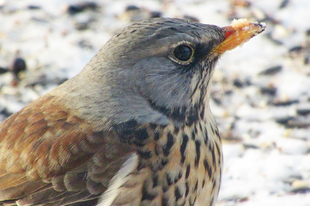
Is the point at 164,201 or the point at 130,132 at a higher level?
the point at 130,132

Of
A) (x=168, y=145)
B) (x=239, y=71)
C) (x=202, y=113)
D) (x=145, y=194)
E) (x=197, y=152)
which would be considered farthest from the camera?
(x=239, y=71)

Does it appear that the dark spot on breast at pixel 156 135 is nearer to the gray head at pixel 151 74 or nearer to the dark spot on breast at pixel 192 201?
the gray head at pixel 151 74

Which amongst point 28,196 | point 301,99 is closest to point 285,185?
point 301,99

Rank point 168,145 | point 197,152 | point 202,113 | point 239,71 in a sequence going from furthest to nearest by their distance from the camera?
point 239,71, point 202,113, point 197,152, point 168,145

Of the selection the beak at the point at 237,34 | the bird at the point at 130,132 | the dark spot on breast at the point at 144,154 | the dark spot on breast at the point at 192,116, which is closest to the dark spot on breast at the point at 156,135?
the bird at the point at 130,132

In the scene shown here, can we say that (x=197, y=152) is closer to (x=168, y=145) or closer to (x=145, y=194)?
(x=168, y=145)

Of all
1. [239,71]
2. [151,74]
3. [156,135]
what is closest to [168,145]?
[156,135]

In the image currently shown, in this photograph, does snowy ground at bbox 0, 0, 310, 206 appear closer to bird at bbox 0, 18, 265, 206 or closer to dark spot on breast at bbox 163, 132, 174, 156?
bird at bbox 0, 18, 265, 206
